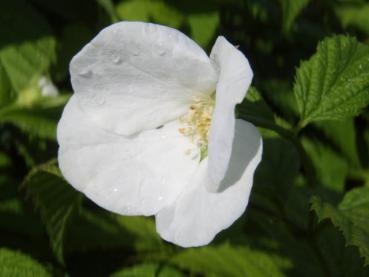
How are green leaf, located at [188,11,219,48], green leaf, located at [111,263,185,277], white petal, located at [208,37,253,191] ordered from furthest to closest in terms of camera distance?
green leaf, located at [188,11,219,48]
green leaf, located at [111,263,185,277]
white petal, located at [208,37,253,191]

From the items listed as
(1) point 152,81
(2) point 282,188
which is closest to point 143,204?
(1) point 152,81

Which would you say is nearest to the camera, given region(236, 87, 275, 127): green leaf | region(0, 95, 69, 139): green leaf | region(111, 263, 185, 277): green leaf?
region(236, 87, 275, 127): green leaf

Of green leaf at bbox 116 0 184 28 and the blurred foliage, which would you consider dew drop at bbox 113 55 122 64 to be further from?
green leaf at bbox 116 0 184 28

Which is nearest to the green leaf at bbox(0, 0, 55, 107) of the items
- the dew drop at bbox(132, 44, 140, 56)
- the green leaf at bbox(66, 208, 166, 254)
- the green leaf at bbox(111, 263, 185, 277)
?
the green leaf at bbox(66, 208, 166, 254)

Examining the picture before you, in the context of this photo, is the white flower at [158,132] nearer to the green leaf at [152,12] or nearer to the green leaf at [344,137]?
the green leaf at [152,12]

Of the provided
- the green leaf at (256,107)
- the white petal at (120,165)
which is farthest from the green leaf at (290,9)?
the white petal at (120,165)

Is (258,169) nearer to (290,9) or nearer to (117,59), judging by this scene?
(290,9)
